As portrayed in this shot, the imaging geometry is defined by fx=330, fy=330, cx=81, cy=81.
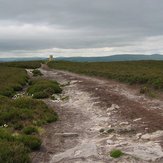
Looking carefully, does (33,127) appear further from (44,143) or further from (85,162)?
(85,162)

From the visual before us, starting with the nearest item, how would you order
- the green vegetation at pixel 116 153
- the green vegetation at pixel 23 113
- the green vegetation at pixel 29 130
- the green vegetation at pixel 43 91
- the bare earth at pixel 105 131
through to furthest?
the green vegetation at pixel 116 153
the bare earth at pixel 105 131
the green vegetation at pixel 29 130
the green vegetation at pixel 23 113
the green vegetation at pixel 43 91

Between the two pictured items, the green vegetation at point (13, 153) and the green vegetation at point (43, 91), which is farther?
the green vegetation at point (43, 91)

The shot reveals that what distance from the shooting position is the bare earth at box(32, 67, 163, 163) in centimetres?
1162

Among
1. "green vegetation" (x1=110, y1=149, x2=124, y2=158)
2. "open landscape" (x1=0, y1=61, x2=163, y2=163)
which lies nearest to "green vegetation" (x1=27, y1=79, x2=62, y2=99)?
"open landscape" (x1=0, y1=61, x2=163, y2=163)

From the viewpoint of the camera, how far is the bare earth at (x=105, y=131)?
11.6 metres

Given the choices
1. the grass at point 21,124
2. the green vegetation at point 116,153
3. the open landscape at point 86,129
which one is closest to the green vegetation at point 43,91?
the open landscape at point 86,129

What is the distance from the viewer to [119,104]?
2180 cm

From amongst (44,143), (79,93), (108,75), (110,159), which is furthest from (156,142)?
(108,75)

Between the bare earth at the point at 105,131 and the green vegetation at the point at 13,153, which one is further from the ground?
the green vegetation at the point at 13,153

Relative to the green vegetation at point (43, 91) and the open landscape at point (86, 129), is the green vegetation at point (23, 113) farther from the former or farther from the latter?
the green vegetation at point (43, 91)

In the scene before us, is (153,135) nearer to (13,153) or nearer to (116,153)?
(116,153)

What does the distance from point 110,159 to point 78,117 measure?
27.2 ft

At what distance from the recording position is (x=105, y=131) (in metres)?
15.4

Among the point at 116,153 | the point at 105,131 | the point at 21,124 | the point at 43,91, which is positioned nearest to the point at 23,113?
the point at 21,124
